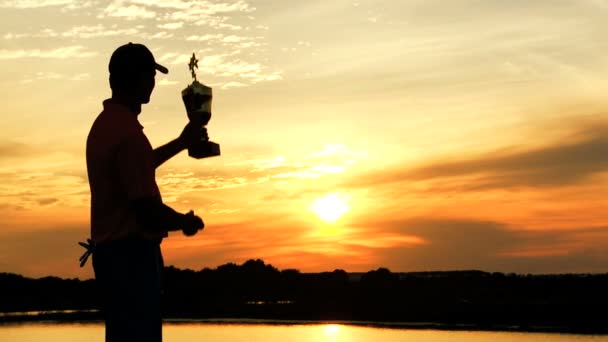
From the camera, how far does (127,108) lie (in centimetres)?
530

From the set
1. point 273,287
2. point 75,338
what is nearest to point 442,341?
point 75,338

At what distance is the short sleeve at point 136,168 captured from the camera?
198 inches

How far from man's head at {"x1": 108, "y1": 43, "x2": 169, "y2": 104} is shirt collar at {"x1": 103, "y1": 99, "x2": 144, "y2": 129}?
6 centimetres

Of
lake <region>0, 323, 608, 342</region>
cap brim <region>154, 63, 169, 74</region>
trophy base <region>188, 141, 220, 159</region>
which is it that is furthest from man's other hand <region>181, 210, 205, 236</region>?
lake <region>0, 323, 608, 342</region>

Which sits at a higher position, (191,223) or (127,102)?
(127,102)

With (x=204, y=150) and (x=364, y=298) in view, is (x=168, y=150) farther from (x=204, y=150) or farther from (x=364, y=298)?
(x=364, y=298)

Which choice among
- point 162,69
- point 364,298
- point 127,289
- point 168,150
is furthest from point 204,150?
point 364,298

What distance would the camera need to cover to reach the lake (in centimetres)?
4072

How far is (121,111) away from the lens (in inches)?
207

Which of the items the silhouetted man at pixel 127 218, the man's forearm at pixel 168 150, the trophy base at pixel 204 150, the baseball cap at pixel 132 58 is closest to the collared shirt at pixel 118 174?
the silhouetted man at pixel 127 218

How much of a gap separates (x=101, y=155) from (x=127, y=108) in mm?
294

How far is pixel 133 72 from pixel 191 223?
873 millimetres

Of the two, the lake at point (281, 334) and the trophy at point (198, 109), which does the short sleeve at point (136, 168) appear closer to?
the trophy at point (198, 109)

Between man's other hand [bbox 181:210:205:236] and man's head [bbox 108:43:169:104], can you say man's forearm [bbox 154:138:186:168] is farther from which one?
man's other hand [bbox 181:210:205:236]
